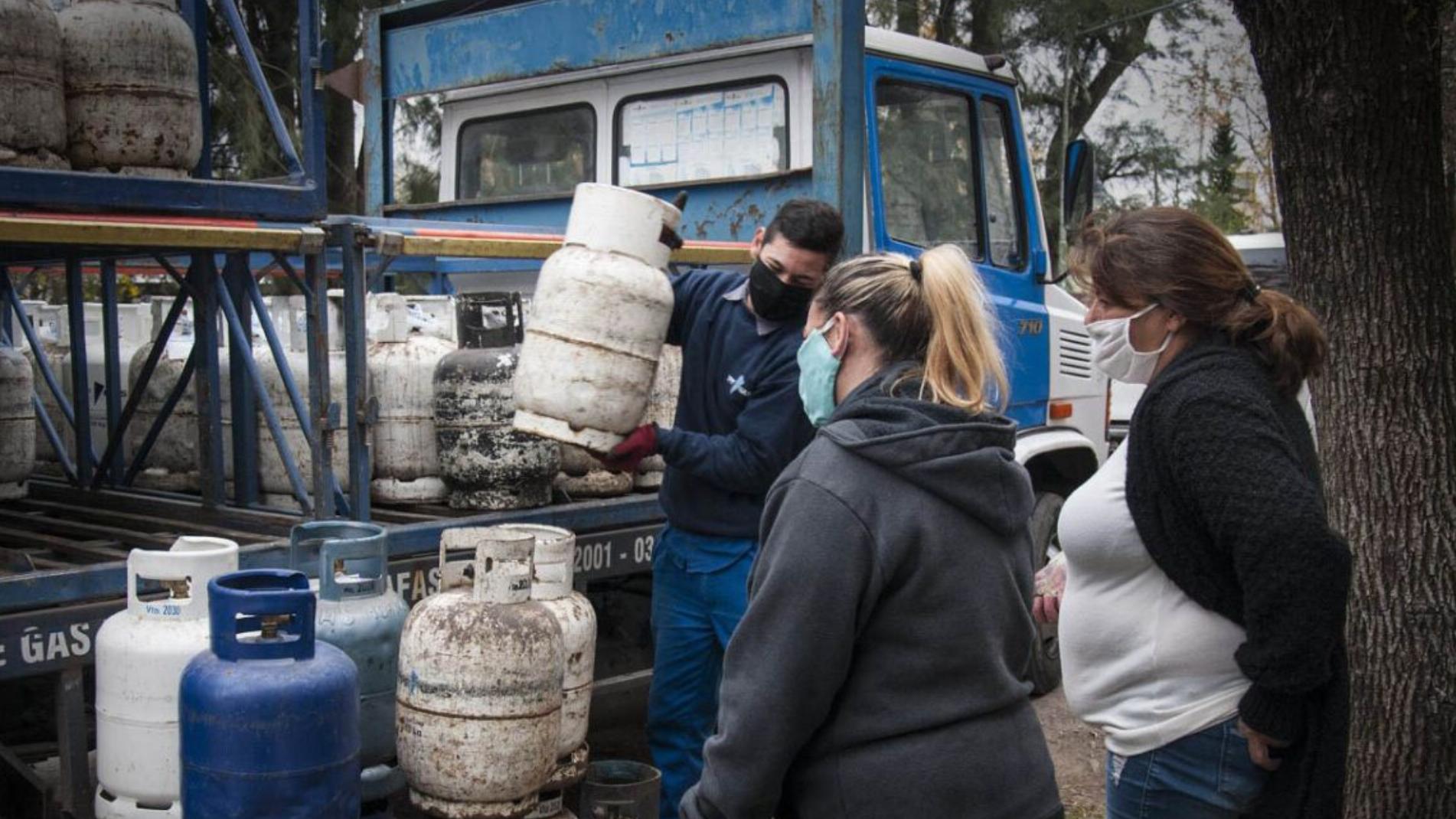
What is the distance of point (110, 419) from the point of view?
5.48 metres

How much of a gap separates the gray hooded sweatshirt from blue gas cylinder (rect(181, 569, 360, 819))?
1.06 metres

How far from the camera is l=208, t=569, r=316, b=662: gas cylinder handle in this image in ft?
9.37

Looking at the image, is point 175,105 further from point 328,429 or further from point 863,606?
point 863,606

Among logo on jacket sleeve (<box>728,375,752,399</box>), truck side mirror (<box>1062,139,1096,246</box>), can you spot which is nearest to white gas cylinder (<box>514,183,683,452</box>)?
logo on jacket sleeve (<box>728,375,752,399</box>)

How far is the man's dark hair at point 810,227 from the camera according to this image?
3727mm

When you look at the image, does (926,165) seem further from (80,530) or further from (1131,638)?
(1131,638)

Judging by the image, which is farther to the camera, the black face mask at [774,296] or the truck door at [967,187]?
the truck door at [967,187]

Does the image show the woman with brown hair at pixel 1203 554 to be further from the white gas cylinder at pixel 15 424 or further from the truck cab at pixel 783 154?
the white gas cylinder at pixel 15 424

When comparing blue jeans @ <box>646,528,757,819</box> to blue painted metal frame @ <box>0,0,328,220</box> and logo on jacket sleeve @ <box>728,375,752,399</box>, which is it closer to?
logo on jacket sleeve @ <box>728,375,752,399</box>

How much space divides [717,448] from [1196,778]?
1625 millimetres

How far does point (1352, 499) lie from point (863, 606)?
7.67 ft

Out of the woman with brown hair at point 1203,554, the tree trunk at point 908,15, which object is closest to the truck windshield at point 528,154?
the woman with brown hair at point 1203,554

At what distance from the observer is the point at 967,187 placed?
6125 millimetres

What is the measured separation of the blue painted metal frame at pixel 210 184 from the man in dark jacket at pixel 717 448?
125 cm
